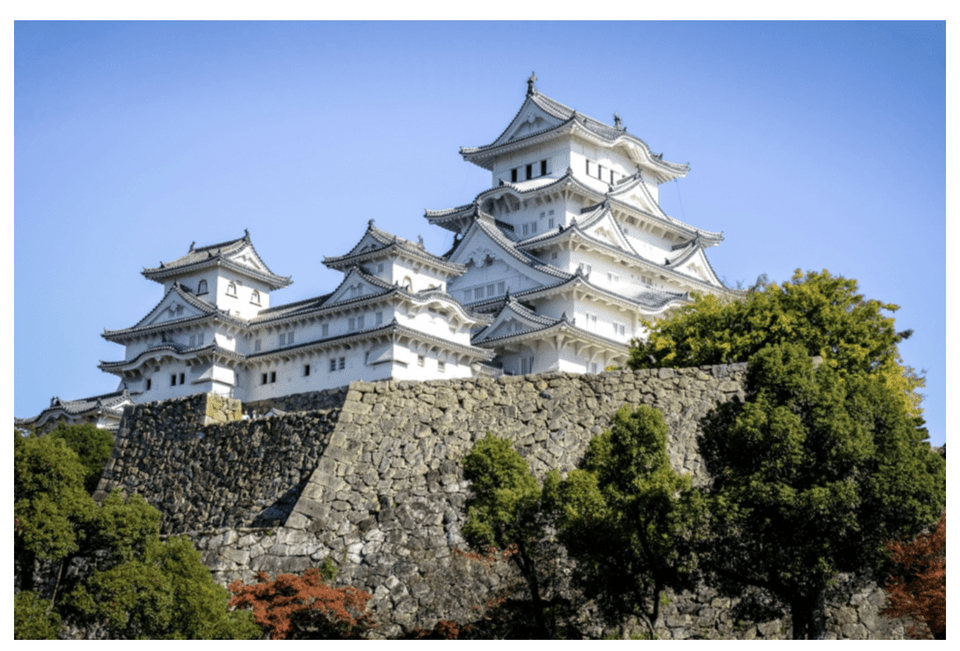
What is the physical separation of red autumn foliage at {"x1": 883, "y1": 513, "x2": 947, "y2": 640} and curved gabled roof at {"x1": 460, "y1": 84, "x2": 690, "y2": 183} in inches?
1552

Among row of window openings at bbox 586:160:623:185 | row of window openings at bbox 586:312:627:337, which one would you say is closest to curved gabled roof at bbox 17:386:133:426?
row of window openings at bbox 586:312:627:337

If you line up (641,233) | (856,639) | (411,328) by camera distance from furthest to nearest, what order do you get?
(641,233)
(411,328)
(856,639)

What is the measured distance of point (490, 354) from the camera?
5006cm

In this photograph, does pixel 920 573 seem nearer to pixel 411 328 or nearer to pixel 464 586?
pixel 464 586

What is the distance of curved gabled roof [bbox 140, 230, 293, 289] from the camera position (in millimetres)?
53250

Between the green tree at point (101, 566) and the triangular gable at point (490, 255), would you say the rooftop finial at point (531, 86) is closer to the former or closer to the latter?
the triangular gable at point (490, 255)

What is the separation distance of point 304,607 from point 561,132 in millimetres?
39307

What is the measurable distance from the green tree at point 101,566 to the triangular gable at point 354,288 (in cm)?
2594

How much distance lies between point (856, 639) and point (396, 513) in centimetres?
837

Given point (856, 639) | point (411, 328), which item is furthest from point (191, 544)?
point (411, 328)

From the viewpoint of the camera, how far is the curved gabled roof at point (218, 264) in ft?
175

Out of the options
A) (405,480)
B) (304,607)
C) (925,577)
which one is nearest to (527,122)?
(405,480)

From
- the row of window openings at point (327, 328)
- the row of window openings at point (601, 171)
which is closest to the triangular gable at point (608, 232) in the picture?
the row of window openings at point (601, 171)

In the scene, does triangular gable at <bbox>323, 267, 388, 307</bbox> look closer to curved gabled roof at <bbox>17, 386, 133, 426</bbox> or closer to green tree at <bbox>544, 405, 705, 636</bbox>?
curved gabled roof at <bbox>17, 386, 133, 426</bbox>
